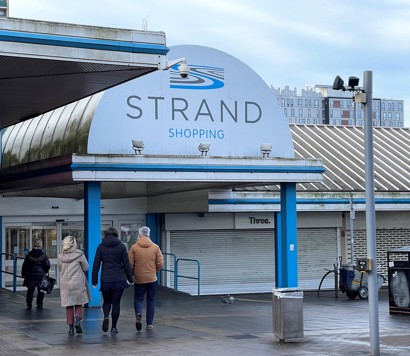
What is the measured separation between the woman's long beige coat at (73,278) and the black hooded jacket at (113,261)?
22cm

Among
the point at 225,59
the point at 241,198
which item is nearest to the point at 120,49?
the point at 225,59

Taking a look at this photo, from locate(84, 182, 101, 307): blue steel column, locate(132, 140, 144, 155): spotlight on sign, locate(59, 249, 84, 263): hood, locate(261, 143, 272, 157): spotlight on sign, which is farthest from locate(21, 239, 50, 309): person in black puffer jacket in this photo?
locate(261, 143, 272, 157): spotlight on sign

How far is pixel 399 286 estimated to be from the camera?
19359 mm

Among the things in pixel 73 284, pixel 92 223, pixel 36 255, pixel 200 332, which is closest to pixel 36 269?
pixel 36 255

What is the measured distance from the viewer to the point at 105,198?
26516mm

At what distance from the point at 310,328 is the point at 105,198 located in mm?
11611

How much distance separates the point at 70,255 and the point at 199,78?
793cm

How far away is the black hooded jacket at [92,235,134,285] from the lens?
14477 millimetres

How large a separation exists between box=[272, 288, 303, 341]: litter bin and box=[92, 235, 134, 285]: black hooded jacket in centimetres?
247

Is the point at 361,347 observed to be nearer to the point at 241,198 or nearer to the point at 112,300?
the point at 112,300

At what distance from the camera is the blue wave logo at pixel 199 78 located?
68.8 feet

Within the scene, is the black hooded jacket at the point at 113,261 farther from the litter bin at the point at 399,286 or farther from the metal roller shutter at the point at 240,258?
the metal roller shutter at the point at 240,258

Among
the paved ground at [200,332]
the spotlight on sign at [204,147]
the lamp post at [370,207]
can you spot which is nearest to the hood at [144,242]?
the paved ground at [200,332]

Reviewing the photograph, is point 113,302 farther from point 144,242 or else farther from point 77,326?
point 144,242
